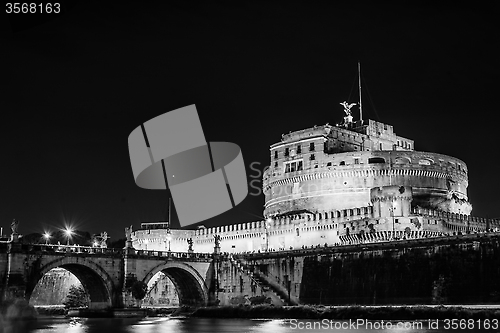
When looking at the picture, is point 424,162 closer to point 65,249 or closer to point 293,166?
point 293,166

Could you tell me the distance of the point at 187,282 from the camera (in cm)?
7331

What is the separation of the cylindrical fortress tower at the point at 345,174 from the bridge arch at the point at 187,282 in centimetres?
2423

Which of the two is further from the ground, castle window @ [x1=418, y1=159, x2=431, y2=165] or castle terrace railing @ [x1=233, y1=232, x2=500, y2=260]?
castle window @ [x1=418, y1=159, x2=431, y2=165]

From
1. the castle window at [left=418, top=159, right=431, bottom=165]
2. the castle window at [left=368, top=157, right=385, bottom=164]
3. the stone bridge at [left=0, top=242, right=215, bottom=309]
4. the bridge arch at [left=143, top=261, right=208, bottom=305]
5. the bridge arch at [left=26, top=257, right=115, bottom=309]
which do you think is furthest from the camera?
the castle window at [left=368, top=157, right=385, bottom=164]

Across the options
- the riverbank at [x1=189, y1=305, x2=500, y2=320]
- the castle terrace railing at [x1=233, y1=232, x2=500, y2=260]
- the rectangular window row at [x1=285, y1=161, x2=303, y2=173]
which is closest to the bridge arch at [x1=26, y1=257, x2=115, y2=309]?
the riverbank at [x1=189, y1=305, x2=500, y2=320]

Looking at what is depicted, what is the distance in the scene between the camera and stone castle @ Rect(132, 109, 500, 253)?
74.8 metres

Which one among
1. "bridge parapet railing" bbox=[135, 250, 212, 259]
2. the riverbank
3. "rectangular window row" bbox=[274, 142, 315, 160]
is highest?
"rectangular window row" bbox=[274, 142, 315, 160]

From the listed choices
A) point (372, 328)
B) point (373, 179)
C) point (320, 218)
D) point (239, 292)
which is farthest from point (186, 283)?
point (372, 328)

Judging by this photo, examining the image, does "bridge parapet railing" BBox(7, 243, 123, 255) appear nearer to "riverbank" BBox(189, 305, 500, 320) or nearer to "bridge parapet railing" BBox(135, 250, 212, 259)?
"bridge parapet railing" BBox(135, 250, 212, 259)

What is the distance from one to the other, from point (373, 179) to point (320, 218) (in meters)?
11.5

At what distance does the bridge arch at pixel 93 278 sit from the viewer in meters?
59.5

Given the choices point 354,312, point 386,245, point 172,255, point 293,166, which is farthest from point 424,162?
point 354,312

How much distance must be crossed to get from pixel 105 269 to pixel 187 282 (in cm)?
1332

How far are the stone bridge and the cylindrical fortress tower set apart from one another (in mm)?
24818
